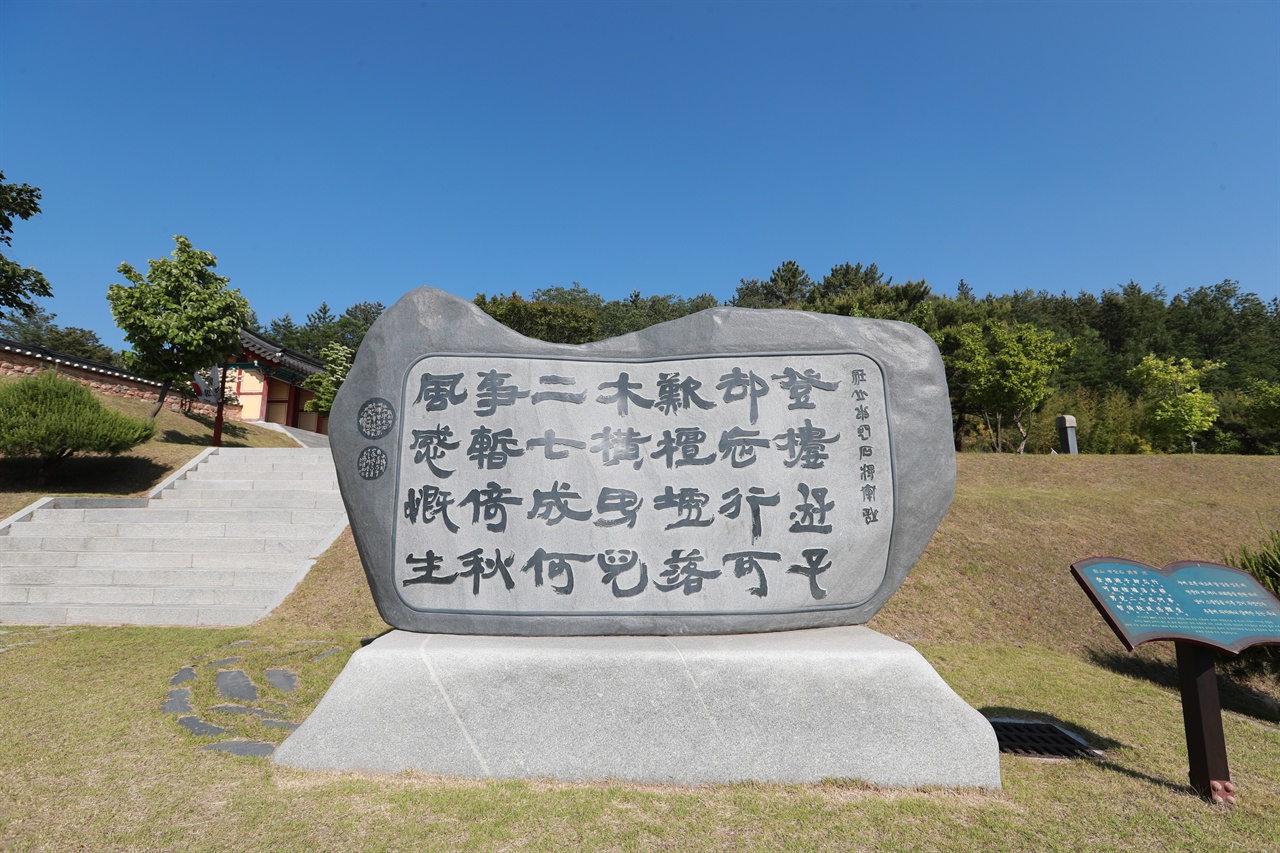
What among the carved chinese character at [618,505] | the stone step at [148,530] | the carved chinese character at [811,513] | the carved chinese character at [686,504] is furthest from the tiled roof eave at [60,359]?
the carved chinese character at [811,513]

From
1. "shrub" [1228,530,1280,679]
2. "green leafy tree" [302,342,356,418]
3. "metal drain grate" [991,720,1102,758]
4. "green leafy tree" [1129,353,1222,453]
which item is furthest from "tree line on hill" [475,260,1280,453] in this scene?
"metal drain grate" [991,720,1102,758]

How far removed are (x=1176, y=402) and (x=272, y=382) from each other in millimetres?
34782

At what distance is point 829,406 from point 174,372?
18394 millimetres

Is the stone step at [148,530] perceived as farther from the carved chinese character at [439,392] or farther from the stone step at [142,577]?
the carved chinese character at [439,392]

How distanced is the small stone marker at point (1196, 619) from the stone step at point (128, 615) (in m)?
8.34

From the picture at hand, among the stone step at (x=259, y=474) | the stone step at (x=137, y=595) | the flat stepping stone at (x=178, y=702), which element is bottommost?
the flat stepping stone at (x=178, y=702)

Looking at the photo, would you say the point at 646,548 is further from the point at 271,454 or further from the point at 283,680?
the point at 271,454

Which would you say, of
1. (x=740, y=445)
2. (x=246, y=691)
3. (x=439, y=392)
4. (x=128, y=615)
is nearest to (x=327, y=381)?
(x=128, y=615)

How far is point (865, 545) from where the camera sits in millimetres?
4098

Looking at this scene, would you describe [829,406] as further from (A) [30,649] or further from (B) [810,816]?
(A) [30,649]

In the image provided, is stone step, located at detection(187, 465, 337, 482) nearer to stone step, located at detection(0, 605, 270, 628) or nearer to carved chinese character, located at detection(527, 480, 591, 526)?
stone step, located at detection(0, 605, 270, 628)

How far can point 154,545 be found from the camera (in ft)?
28.5

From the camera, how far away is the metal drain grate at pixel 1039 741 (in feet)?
13.4

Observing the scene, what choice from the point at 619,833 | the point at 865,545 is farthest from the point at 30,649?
the point at 865,545
